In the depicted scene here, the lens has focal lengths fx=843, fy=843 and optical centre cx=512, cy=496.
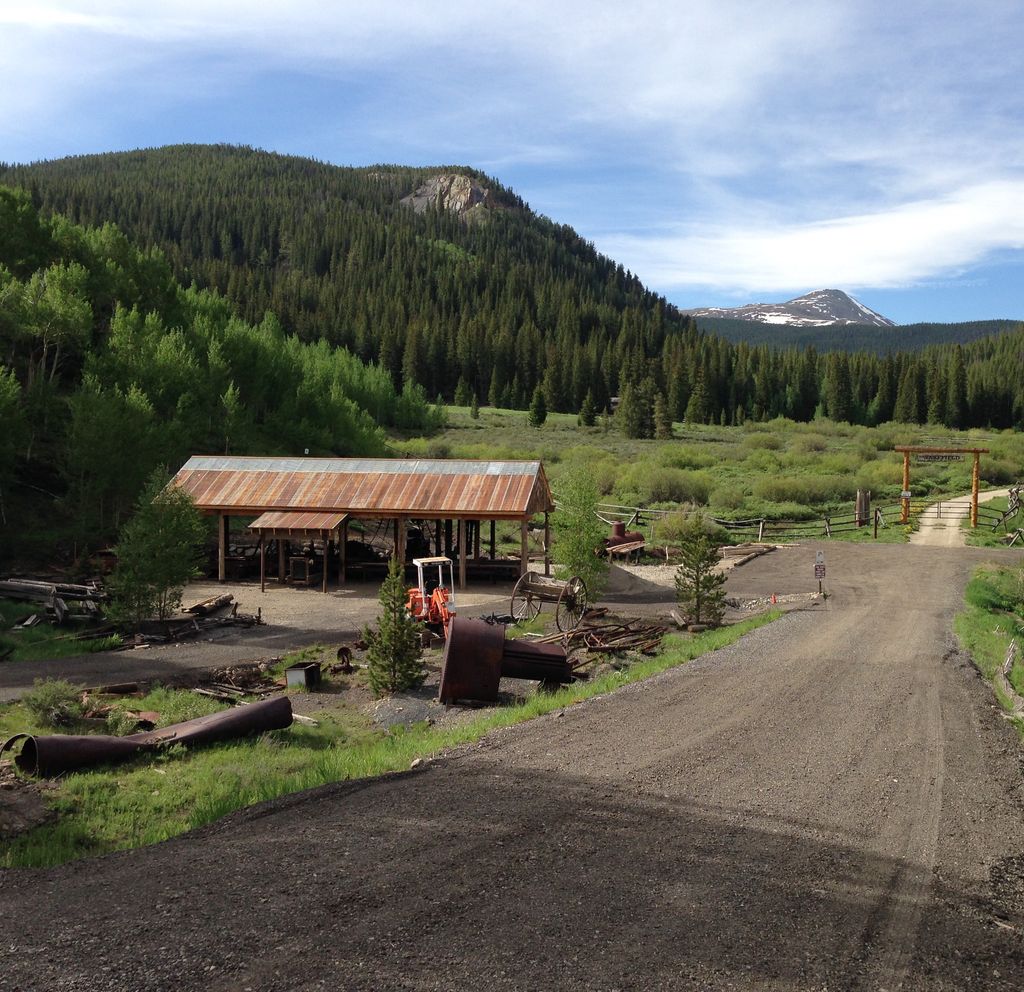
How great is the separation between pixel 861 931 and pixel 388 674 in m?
10.6

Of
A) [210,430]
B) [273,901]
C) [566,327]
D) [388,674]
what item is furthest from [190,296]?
[566,327]

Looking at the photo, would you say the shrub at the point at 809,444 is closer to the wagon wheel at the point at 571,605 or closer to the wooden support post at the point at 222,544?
the wagon wheel at the point at 571,605

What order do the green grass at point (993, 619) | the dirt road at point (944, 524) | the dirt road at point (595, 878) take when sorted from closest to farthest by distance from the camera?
the dirt road at point (595, 878) < the green grass at point (993, 619) < the dirt road at point (944, 524)

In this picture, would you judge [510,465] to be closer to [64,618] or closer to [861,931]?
[64,618]

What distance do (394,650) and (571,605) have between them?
21.7 ft

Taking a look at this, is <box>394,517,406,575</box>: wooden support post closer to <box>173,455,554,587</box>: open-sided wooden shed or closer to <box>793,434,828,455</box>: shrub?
<box>173,455,554,587</box>: open-sided wooden shed

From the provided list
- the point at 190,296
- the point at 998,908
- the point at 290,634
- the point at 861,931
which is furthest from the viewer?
the point at 190,296

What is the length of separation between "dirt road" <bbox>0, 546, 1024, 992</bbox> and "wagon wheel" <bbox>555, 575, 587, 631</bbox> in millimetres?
9113

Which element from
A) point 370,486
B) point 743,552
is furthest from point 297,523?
point 743,552

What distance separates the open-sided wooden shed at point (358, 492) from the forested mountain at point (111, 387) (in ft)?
19.7

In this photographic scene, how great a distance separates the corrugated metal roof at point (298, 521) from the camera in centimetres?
2741

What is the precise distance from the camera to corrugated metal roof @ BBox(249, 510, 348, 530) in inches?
1079

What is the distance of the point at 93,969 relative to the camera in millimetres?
4934

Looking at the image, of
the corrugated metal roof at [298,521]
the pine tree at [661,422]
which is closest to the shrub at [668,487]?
the corrugated metal roof at [298,521]
